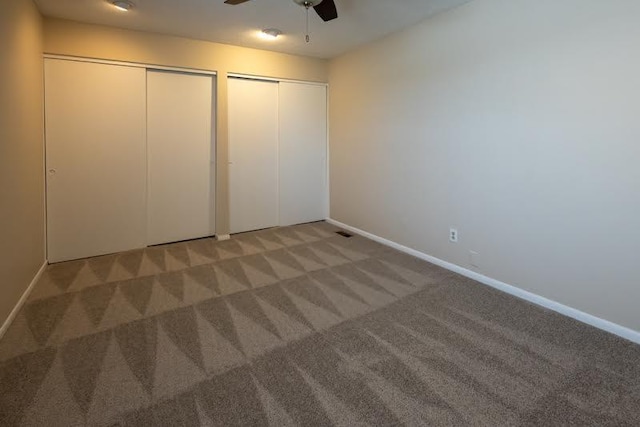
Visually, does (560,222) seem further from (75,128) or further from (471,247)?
(75,128)

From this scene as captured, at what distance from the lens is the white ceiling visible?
303 cm

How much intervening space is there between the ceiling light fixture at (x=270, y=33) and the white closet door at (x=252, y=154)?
0.68 m

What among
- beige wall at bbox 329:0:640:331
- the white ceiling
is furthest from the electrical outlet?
the white ceiling

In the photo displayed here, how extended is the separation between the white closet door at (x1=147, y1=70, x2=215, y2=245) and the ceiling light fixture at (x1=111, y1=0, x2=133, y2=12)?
0.81 metres

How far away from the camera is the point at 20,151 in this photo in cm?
265

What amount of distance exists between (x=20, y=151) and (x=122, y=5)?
151cm

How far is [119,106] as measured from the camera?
368cm

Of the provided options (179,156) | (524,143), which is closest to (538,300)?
(524,143)

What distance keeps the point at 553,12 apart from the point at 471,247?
190cm

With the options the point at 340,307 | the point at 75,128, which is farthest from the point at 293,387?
the point at 75,128

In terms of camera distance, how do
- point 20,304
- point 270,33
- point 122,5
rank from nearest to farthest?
point 20,304 → point 122,5 → point 270,33

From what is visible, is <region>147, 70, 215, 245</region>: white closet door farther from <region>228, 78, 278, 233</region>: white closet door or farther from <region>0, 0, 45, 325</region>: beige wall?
<region>0, 0, 45, 325</region>: beige wall

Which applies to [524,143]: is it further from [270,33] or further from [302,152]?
[302,152]

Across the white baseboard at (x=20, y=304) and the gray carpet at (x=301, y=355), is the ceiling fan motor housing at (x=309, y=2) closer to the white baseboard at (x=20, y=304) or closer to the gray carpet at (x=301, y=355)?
the gray carpet at (x=301, y=355)
